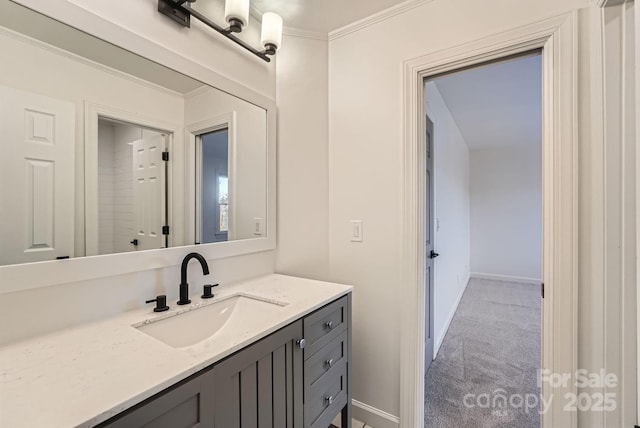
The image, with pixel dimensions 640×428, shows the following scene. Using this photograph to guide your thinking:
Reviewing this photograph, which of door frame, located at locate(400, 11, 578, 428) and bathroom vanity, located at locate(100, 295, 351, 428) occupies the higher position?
door frame, located at locate(400, 11, 578, 428)

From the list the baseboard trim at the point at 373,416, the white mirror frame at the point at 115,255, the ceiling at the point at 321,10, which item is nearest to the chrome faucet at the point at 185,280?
the white mirror frame at the point at 115,255

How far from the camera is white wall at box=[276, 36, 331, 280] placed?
5.70 ft

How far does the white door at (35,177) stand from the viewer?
819mm

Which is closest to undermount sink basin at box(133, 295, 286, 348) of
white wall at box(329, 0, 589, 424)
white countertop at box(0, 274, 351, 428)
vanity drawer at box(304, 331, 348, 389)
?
white countertop at box(0, 274, 351, 428)

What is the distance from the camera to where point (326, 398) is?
123 cm

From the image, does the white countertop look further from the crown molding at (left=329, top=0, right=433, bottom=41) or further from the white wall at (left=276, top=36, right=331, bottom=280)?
the crown molding at (left=329, top=0, right=433, bottom=41)

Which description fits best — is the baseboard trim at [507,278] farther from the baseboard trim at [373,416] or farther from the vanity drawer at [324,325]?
the vanity drawer at [324,325]

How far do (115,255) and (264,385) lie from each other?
71 centimetres

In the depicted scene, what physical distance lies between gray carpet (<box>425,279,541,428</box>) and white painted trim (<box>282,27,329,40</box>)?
2.50 meters

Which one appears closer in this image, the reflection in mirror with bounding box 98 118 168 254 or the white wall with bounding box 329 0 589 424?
the reflection in mirror with bounding box 98 118 168 254

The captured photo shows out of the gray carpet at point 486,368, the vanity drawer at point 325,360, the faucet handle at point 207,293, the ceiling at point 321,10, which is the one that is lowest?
the gray carpet at point 486,368

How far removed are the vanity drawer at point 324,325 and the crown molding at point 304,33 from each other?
1601 millimetres

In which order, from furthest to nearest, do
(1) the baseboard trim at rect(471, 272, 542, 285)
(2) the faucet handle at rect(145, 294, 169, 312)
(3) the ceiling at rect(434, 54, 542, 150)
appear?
(1) the baseboard trim at rect(471, 272, 542, 285) → (3) the ceiling at rect(434, 54, 542, 150) → (2) the faucet handle at rect(145, 294, 169, 312)

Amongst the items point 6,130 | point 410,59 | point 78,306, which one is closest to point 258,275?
point 78,306
